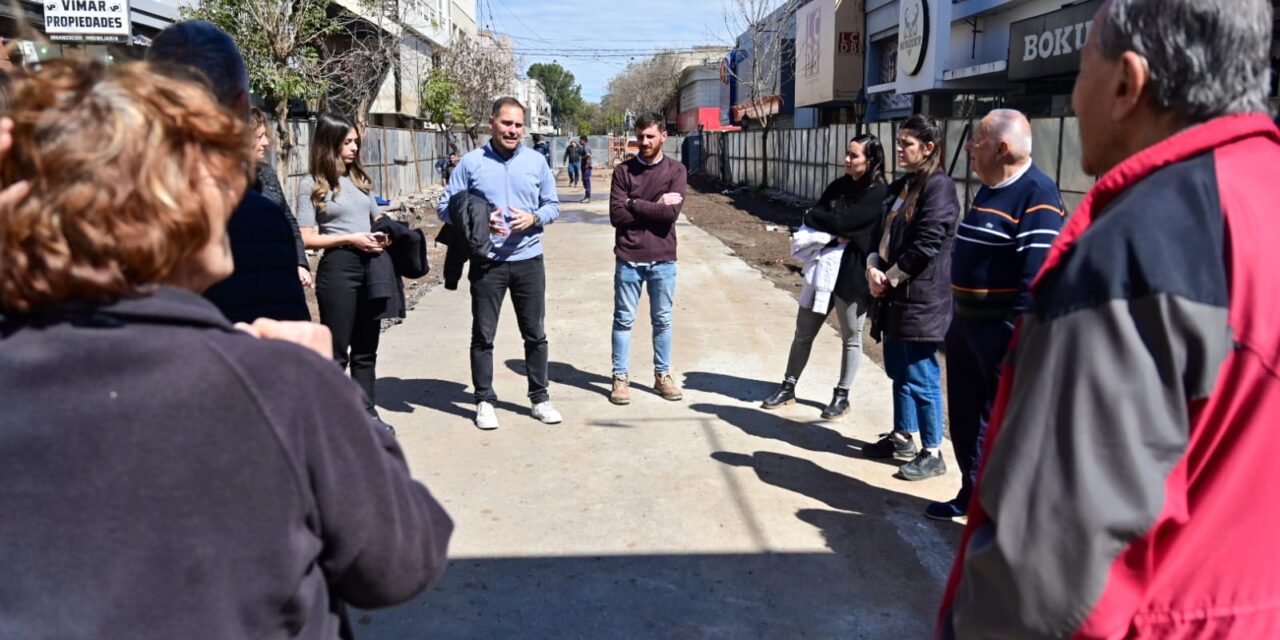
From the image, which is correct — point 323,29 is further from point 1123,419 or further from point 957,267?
point 1123,419

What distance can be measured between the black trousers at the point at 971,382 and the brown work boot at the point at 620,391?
243 cm

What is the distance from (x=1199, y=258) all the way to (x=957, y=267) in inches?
105

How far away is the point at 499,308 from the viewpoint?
18.6 ft

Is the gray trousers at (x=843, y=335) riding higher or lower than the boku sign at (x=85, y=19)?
lower

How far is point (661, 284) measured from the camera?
6230mm


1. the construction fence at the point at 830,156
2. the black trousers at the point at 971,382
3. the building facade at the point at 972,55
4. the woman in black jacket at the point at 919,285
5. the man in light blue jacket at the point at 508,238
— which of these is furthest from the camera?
the building facade at the point at 972,55

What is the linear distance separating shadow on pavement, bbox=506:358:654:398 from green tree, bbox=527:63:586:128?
11682 cm

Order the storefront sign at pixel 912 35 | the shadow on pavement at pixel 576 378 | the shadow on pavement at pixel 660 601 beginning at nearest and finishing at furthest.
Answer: the shadow on pavement at pixel 660 601 < the shadow on pavement at pixel 576 378 < the storefront sign at pixel 912 35

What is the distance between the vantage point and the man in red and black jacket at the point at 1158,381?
127 cm

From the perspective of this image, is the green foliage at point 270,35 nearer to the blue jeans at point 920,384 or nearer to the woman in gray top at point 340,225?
the woman in gray top at point 340,225

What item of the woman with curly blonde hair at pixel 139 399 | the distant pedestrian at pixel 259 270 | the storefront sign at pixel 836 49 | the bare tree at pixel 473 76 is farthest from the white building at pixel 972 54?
the bare tree at pixel 473 76

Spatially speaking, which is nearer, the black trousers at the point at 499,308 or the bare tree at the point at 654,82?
the black trousers at the point at 499,308

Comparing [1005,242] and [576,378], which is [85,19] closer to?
[576,378]

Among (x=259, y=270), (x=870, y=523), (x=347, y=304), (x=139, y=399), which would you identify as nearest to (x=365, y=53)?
(x=347, y=304)
